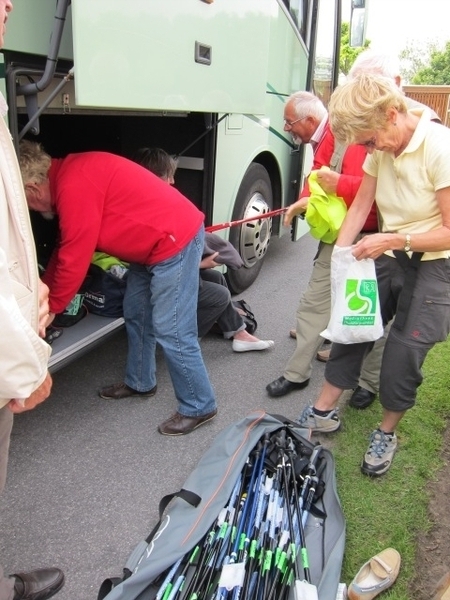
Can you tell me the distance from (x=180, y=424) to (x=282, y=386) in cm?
72

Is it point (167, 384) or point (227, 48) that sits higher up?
point (227, 48)

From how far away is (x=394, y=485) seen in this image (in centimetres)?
246

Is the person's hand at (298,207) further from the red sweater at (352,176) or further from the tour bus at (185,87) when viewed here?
the tour bus at (185,87)

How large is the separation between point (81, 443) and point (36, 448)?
214mm

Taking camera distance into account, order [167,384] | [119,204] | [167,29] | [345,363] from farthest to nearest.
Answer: [167,384], [345,363], [119,204], [167,29]

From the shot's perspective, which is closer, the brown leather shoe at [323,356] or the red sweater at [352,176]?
the red sweater at [352,176]

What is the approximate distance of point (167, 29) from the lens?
219 centimetres

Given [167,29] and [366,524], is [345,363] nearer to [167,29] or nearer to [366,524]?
[366,524]

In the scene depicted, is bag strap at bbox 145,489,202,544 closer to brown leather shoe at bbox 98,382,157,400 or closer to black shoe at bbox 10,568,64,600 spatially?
black shoe at bbox 10,568,64,600

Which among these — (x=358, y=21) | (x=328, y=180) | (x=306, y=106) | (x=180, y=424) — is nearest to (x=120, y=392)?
(x=180, y=424)

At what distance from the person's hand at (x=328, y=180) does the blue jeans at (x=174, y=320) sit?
2.15 ft

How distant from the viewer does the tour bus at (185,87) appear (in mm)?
1846

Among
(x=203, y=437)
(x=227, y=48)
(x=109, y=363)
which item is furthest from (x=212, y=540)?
(x=227, y=48)

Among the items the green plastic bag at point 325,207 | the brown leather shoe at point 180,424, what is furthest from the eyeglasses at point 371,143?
the brown leather shoe at point 180,424
